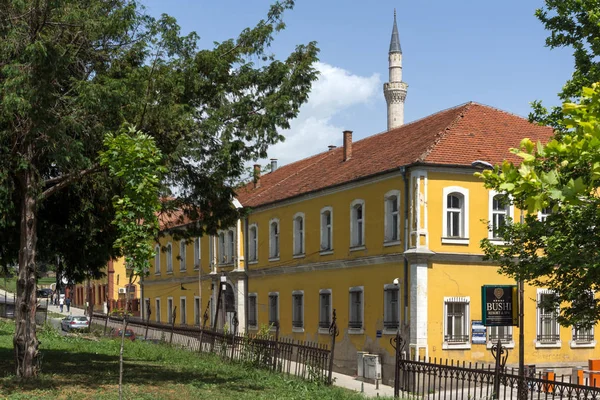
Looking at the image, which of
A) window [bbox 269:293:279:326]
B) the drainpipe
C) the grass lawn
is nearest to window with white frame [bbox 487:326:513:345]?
the drainpipe

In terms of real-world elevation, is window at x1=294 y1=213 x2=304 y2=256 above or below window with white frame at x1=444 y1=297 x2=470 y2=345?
above

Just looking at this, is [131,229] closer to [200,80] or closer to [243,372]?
[200,80]

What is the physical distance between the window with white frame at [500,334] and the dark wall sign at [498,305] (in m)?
7.48

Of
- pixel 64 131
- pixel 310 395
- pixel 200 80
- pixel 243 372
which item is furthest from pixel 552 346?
pixel 64 131

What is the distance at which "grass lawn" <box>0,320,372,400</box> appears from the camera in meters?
17.5

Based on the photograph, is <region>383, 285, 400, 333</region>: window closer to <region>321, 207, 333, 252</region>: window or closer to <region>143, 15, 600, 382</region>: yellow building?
<region>143, 15, 600, 382</region>: yellow building

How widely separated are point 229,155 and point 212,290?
31.7 meters

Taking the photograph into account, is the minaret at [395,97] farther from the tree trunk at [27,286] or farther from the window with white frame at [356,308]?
the tree trunk at [27,286]

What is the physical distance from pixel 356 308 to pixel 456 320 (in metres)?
5.07

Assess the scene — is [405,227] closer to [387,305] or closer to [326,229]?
[387,305]

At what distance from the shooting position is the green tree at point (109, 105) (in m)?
17.4

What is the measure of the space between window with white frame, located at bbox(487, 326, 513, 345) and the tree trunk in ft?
58.8

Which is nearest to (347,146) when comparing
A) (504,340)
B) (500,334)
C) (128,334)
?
(500,334)

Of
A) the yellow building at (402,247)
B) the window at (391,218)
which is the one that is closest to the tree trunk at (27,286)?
the yellow building at (402,247)
